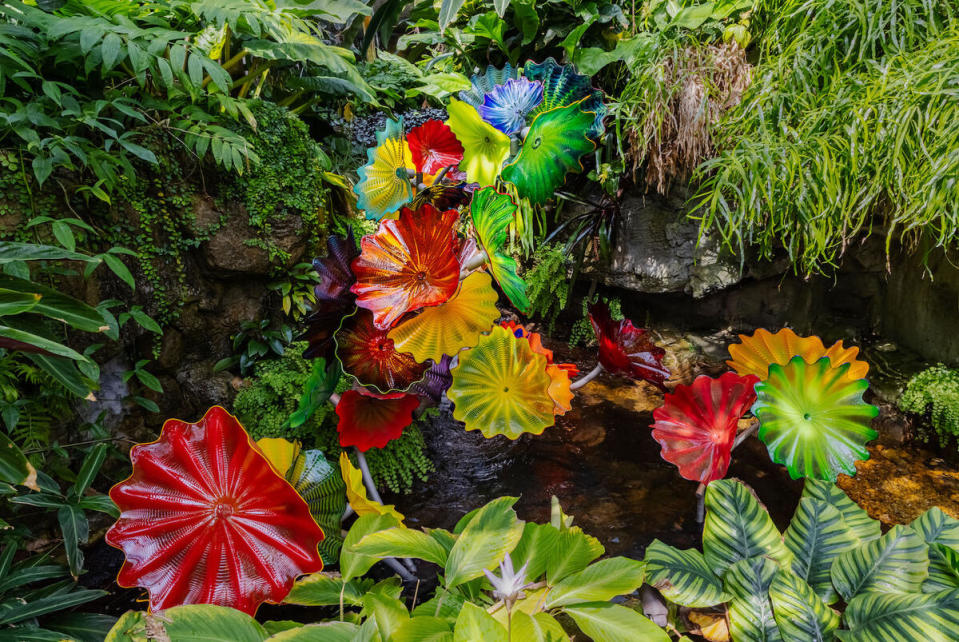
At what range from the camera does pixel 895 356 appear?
2566 millimetres

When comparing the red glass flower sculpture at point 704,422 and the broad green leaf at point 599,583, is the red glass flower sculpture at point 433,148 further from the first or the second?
the broad green leaf at point 599,583

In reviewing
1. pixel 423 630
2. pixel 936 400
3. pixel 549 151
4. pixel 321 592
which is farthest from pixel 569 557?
pixel 936 400

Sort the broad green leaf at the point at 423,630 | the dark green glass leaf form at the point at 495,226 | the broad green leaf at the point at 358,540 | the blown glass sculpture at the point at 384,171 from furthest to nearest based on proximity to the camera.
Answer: the blown glass sculpture at the point at 384,171, the dark green glass leaf form at the point at 495,226, the broad green leaf at the point at 358,540, the broad green leaf at the point at 423,630

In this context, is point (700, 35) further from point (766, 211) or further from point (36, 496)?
point (36, 496)

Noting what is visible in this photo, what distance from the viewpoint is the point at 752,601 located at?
39.6 inches

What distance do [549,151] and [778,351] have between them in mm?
934

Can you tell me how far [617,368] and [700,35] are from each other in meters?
2.19

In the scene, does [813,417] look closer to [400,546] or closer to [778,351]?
[778,351]

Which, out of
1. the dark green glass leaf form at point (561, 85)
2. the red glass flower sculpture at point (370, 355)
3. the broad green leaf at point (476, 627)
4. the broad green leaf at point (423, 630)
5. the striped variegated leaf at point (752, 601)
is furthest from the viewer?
the dark green glass leaf form at point (561, 85)

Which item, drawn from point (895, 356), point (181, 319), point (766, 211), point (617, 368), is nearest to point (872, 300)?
point (895, 356)

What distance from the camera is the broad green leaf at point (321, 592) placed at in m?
1.12

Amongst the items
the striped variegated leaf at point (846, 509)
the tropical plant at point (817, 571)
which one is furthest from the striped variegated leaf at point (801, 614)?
the striped variegated leaf at point (846, 509)

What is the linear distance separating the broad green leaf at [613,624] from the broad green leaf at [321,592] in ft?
1.57

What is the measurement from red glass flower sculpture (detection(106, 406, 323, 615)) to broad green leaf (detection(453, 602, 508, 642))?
0.39 m
